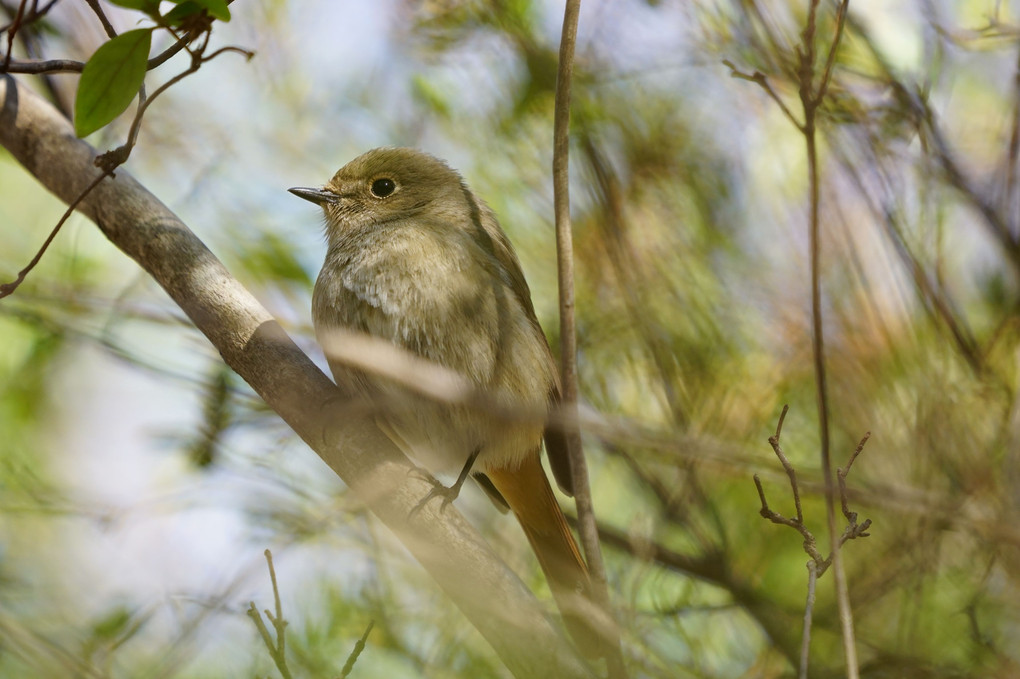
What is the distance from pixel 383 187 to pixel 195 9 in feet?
6.88

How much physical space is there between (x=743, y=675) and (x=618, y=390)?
1283 millimetres

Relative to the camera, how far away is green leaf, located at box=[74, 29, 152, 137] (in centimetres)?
190

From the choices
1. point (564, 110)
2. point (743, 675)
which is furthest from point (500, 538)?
point (564, 110)

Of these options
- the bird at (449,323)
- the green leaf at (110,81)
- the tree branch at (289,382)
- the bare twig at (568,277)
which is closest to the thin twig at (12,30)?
the green leaf at (110,81)

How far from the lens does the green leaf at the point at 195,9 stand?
186cm

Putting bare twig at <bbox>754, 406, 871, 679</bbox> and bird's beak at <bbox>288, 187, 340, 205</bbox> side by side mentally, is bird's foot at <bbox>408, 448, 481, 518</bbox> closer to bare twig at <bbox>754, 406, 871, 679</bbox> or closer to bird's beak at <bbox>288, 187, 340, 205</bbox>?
bare twig at <bbox>754, 406, 871, 679</bbox>

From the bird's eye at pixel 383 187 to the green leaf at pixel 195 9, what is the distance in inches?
80.7

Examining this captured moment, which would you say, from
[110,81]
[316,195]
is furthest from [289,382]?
[316,195]

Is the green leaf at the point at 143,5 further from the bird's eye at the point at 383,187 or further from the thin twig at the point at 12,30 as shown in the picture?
the bird's eye at the point at 383,187

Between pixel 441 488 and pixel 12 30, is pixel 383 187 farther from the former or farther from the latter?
pixel 12 30

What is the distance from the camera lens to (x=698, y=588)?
12.0 ft

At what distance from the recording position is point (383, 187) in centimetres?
409

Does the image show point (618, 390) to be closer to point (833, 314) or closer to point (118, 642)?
point (833, 314)

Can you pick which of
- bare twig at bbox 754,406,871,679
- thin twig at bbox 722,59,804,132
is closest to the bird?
bare twig at bbox 754,406,871,679
